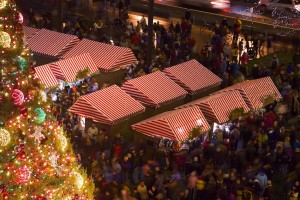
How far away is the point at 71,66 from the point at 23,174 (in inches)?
542

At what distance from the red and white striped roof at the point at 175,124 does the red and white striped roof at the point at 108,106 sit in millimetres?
1124

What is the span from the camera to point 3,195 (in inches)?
424

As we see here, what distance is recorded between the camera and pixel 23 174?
35.4 ft

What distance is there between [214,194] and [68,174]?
634 centimetres

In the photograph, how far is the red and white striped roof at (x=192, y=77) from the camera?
24016mm

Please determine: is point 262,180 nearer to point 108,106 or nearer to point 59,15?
point 108,106

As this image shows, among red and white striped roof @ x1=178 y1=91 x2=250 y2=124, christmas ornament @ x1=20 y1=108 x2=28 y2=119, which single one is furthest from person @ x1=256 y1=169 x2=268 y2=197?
christmas ornament @ x1=20 y1=108 x2=28 y2=119

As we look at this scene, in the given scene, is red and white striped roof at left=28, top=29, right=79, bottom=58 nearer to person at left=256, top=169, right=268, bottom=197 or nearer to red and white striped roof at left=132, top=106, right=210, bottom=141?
red and white striped roof at left=132, top=106, right=210, bottom=141

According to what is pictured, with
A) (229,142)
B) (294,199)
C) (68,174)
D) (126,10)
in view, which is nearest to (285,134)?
(229,142)

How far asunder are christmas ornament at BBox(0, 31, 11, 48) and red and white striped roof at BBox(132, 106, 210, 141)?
9.65m

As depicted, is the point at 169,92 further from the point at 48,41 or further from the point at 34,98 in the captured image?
the point at 34,98

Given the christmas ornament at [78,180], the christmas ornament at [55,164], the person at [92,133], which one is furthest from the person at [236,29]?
the christmas ornament at [55,164]

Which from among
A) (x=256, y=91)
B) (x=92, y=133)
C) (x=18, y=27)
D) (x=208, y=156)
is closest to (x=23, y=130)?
(x=18, y=27)

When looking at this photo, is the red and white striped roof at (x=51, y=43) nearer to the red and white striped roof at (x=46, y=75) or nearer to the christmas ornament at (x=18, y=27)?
the red and white striped roof at (x=46, y=75)
